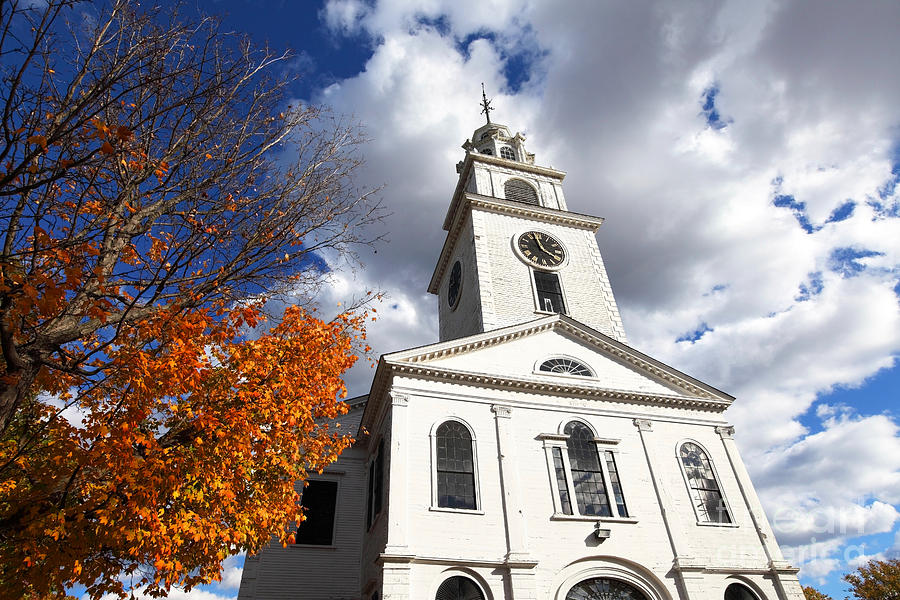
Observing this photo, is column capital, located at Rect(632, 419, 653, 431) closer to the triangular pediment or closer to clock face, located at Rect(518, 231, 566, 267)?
the triangular pediment

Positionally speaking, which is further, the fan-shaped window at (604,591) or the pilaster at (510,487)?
the fan-shaped window at (604,591)

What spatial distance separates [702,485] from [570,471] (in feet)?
16.4

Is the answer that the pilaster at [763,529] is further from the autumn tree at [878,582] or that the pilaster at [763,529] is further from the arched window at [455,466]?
the autumn tree at [878,582]

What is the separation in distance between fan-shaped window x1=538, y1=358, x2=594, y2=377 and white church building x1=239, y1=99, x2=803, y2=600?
51 mm

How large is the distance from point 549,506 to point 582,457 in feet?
7.58

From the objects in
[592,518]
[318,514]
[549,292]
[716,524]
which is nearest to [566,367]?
[592,518]

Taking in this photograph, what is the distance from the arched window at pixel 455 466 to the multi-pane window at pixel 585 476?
262cm

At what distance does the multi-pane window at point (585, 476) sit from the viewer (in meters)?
15.5

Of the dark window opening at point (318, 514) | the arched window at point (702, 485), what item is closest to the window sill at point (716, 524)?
the arched window at point (702, 485)

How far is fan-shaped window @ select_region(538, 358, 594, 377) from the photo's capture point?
18.6 m

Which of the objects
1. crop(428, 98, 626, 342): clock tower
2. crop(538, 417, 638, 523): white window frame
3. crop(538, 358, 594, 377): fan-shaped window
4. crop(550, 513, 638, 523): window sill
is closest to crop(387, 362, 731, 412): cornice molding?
crop(538, 358, 594, 377): fan-shaped window

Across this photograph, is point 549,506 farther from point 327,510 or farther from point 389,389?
point 327,510

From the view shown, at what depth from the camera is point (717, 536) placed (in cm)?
1595

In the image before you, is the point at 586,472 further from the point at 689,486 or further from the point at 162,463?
the point at 162,463
